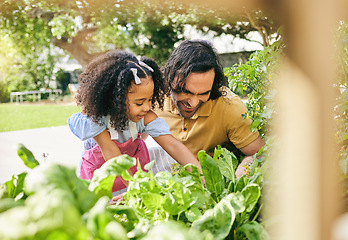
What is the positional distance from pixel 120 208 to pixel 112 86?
905 millimetres

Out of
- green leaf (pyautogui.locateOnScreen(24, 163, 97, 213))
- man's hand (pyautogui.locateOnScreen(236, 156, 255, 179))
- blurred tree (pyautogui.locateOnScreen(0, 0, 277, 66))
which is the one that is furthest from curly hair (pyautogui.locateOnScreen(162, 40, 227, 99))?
blurred tree (pyautogui.locateOnScreen(0, 0, 277, 66))

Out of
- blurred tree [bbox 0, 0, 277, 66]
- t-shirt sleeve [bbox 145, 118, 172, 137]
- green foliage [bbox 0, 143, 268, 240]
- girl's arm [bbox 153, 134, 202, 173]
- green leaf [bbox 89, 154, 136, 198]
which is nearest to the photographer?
green foliage [bbox 0, 143, 268, 240]

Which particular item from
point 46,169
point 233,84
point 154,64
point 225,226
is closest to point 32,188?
point 46,169

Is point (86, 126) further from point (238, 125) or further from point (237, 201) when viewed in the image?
point (237, 201)

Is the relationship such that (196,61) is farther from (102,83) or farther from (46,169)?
(46,169)

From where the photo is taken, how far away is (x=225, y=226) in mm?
635

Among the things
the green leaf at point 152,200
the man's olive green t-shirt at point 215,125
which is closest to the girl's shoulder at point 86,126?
the man's olive green t-shirt at point 215,125

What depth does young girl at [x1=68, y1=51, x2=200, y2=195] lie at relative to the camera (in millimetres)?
1401

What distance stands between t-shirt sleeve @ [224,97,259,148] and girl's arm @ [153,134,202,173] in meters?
0.34

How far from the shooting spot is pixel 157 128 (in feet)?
5.00

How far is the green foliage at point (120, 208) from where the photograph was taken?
407mm

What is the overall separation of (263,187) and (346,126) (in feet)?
1.18

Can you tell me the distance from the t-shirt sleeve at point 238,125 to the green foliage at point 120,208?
29.2 inches

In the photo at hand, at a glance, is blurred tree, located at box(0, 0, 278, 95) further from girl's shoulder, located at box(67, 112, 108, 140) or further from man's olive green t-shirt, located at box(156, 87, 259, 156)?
girl's shoulder, located at box(67, 112, 108, 140)
